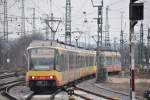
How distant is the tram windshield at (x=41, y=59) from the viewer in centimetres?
3182

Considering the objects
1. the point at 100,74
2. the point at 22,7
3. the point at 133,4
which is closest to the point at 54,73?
the point at 133,4

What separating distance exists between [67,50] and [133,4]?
1918 centimetres

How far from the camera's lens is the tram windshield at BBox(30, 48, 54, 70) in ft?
104

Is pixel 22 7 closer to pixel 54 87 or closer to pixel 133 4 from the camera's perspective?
pixel 54 87

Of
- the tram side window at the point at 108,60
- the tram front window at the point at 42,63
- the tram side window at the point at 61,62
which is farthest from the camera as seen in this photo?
the tram side window at the point at 108,60

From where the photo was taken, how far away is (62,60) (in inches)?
1318

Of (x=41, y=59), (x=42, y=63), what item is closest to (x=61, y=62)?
(x=42, y=63)

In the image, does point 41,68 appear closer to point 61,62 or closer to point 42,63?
point 42,63

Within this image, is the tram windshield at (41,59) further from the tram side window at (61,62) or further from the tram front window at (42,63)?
the tram side window at (61,62)

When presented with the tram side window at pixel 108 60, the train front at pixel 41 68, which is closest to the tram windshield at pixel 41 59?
the train front at pixel 41 68

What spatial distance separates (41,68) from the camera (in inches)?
1258

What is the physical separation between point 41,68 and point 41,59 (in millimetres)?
560

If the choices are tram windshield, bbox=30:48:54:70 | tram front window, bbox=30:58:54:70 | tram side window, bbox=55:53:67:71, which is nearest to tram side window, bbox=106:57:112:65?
tram side window, bbox=55:53:67:71

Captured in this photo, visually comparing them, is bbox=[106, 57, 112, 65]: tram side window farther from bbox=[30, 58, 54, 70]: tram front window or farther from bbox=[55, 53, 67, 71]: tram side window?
bbox=[30, 58, 54, 70]: tram front window
